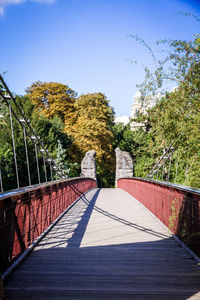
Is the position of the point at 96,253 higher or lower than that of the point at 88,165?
lower

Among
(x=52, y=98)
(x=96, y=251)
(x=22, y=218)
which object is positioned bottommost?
(x=96, y=251)

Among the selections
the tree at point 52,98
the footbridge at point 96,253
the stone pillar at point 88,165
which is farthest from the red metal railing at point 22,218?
the tree at point 52,98

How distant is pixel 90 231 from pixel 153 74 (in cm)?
446

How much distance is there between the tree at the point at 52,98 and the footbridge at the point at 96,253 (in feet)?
90.6

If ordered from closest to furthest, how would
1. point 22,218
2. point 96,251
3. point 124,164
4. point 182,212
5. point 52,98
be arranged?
point 22,218
point 96,251
point 182,212
point 124,164
point 52,98

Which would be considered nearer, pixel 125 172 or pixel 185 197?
pixel 185 197

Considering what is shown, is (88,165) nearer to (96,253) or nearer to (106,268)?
(96,253)

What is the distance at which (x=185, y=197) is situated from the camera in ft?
14.7

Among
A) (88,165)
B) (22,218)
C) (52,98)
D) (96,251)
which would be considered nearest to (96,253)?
(96,251)

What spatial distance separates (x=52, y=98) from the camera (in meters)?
33.3

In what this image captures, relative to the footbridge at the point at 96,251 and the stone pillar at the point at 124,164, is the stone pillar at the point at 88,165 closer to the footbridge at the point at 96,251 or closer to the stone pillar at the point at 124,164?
the stone pillar at the point at 124,164

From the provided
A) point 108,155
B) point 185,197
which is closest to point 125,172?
point 108,155

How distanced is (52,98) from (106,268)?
31.3 metres

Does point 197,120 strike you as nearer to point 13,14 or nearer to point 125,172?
point 13,14
